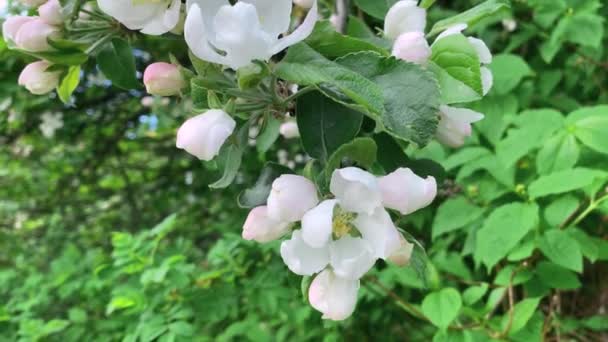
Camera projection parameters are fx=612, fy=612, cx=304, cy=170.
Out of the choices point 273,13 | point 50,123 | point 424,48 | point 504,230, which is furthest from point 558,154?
point 50,123

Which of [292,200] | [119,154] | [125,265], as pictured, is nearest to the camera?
[292,200]

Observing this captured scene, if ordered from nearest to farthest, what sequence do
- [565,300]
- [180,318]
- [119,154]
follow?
[180,318] < [565,300] < [119,154]

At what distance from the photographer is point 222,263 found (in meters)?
1.46

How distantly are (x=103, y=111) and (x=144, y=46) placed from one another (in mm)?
533

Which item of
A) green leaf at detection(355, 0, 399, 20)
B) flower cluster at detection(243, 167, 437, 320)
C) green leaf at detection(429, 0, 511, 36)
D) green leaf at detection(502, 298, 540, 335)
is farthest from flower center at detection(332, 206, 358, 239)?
green leaf at detection(502, 298, 540, 335)

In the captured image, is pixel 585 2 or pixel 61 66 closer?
pixel 61 66

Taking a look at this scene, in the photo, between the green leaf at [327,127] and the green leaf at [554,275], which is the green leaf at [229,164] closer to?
the green leaf at [327,127]

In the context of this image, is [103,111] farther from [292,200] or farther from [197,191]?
[292,200]

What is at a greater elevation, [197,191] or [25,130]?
[25,130]

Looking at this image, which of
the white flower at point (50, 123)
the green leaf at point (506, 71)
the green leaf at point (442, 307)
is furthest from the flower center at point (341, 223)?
the white flower at point (50, 123)

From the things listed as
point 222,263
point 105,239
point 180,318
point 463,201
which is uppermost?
point 463,201

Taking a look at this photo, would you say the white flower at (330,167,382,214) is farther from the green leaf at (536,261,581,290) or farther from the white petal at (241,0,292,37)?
the green leaf at (536,261,581,290)

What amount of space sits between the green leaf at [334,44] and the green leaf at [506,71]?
937mm

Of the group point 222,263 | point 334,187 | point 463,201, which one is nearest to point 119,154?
point 222,263
